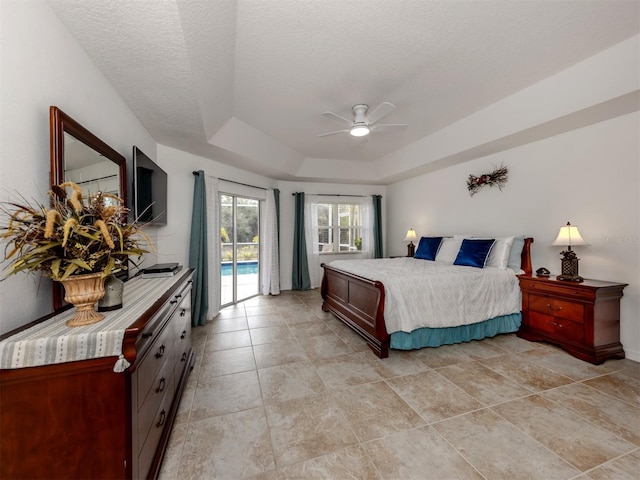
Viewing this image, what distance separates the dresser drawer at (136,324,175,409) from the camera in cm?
119

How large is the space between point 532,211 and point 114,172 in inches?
183

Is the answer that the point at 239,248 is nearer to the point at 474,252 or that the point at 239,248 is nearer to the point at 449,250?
the point at 449,250

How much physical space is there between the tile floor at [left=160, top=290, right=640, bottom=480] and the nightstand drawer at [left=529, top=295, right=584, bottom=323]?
0.39 meters

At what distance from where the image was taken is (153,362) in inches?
53.7

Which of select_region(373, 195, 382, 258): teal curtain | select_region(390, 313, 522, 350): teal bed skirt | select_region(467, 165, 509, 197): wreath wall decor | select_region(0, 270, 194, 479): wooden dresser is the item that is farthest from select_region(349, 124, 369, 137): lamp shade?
select_region(373, 195, 382, 258): teal curtain

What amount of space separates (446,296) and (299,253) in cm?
343

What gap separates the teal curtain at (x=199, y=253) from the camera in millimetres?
3736

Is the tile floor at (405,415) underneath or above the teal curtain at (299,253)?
underneath

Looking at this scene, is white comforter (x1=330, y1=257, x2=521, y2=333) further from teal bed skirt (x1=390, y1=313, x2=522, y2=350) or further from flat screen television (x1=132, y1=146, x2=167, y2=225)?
flat screen television (x1=132, y1=146, x2=167, y2=225)

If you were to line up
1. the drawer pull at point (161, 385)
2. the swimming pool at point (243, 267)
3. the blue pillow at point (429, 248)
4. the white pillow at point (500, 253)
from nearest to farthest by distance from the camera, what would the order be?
the drawer pull at point (161, 385)
the white pillow at point (500, 253)
the blue pillow at point (429, 248)
the swimming pool at point (243, 267)

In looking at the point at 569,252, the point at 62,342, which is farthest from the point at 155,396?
the point at 569,252

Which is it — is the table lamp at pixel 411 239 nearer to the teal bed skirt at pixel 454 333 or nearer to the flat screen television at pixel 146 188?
the teal bed skirt at pixel 454 333

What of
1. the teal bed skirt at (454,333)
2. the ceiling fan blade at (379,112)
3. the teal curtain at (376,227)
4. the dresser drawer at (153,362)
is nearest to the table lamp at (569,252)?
the teal bed skirt at (454,333)

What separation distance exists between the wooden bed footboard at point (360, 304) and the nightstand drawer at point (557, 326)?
1.85 metres
